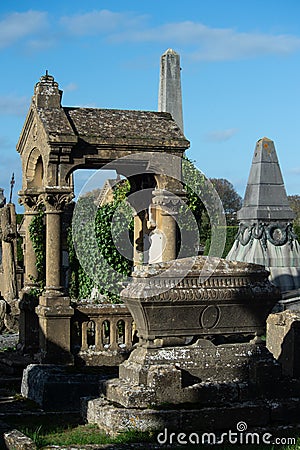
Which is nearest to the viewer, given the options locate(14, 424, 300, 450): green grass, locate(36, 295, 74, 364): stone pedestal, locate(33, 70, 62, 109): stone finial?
locate(14, 424, 300, 450): green grass

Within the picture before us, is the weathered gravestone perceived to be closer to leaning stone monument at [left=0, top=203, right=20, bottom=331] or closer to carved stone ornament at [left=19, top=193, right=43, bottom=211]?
carved stone ornament at [left=19, top=193, right=43, bottom=211]

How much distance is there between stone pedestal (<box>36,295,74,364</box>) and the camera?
10.6 metres

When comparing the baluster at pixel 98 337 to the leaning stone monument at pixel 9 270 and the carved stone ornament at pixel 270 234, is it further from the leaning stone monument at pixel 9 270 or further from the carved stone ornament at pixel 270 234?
the carved stone ornament at pixel 270 234

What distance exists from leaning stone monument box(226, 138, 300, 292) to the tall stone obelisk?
10094mm

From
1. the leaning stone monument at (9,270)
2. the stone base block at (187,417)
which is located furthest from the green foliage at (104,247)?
A: the leaning stone monument at (9,270)

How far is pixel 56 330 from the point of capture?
10.6 meters

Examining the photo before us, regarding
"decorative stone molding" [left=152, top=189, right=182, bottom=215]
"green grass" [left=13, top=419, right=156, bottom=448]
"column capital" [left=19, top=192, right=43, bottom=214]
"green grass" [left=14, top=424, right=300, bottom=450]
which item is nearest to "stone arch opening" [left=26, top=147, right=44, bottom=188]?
"column capital" [left=19, top=192, right=43, bottom=214]

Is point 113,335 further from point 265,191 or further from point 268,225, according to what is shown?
point 265,191

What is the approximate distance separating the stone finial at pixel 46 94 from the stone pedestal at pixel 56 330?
9.38 feet

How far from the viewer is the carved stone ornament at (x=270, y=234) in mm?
19203

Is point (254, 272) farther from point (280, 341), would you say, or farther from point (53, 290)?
point (53, 290)

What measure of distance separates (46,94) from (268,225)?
9418 mm

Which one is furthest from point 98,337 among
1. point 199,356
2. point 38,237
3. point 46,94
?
point 46,94

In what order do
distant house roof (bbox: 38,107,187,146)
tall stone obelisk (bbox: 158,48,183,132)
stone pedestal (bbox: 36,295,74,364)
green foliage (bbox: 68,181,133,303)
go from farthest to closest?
tall stone obelisk (bbox: 158,48,183,132)
green foliage (bbox: 68,181,133,303)
distant house roof (bbox: 38,107,187,146)
stone pedestal (bbox: 36,295,74,364)
